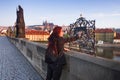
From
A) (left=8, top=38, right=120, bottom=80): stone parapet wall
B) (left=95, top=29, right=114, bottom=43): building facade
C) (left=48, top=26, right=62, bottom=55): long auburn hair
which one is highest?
(left=48, top=26, right=62, bottom=55): long auburn hair

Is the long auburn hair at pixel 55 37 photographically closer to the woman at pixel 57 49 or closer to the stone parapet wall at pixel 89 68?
the woman at pixel 57 49

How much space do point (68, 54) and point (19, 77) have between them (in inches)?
174

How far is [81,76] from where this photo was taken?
19.0 feet

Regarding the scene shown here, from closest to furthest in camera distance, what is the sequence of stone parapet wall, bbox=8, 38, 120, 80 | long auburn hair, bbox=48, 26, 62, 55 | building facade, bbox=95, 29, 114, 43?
stone parapet wall, bbox=8, 38, 120, 80
long auburn hair, bbox=48, 26, 62, 55
building facade, bbox=95, 29, 114, 43

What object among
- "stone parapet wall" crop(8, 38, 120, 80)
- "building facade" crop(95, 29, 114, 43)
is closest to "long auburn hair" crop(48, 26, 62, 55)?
"stone parapet wall" crop(8, 38, 120, 80)

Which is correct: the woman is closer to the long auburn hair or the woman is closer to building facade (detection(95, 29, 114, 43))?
the long auburn hair

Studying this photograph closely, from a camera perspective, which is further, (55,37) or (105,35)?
(105,35)

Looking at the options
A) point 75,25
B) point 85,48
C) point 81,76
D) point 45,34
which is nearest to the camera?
point 81,76

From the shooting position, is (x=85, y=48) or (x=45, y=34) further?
(x=45, y=34)

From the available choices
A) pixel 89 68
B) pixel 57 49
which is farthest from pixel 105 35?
pixel 89 68

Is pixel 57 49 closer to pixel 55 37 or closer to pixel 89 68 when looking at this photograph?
pixel 55 37

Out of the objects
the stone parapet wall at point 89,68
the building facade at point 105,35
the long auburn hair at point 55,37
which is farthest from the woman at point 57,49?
the building facade at point 105,35

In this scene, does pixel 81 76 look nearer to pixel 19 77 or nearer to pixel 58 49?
pixel 58 49

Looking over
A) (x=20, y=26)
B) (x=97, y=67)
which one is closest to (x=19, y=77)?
(x=97, y=67)
